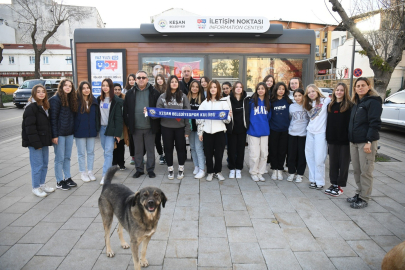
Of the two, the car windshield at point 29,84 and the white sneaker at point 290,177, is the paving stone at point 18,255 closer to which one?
the white sneaker at point 290,177

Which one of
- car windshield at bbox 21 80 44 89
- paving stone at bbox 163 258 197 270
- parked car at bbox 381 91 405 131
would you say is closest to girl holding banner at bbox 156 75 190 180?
paving stone at bbox 163 258 197 270

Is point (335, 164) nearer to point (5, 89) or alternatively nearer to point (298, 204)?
point (298, 204)

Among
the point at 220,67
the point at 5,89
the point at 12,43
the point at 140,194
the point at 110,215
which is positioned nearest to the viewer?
the point at 140,194

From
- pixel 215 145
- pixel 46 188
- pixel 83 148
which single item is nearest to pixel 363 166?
pixel 215 145

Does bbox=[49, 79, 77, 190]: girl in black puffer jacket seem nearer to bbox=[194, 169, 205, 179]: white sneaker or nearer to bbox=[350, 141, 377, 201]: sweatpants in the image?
bbox=[194, 169, 205, 179]: white sneaker

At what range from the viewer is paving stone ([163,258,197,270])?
10.6 ft

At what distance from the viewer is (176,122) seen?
20.6 feet

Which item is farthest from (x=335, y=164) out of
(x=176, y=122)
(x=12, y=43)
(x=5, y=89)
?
(x=12, y=43)

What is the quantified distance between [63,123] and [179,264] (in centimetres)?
364

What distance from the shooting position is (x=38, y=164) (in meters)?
5.24

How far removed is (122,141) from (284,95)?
3804mm

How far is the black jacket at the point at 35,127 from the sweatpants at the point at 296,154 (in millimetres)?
4670

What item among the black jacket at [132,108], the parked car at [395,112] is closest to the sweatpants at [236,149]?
the black jacket at [132,108]

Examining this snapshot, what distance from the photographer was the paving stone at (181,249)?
11.4 feet
